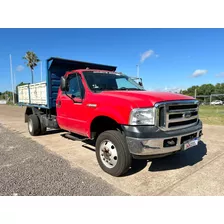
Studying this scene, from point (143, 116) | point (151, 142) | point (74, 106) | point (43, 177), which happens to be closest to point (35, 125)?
point (74, 106)

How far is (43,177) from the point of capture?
11.2 feet

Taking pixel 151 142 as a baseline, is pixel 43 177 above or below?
below

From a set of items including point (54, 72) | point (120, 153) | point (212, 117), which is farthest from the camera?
point (212, 117)

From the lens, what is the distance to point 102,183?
321 cm

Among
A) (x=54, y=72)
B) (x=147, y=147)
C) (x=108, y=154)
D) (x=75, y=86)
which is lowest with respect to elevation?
(x=108, y=154)

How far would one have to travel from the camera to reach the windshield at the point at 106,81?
435cm

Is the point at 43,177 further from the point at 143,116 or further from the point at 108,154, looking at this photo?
the point at 143,116

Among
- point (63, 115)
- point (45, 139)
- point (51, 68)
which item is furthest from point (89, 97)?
point (45, 139)

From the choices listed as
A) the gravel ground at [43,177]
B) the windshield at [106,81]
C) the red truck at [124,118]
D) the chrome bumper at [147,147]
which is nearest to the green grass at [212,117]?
the windshield at [106,81]

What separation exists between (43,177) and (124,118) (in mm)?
1887

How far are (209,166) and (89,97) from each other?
9.88 feet

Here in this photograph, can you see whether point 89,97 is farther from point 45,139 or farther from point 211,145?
point 211,145

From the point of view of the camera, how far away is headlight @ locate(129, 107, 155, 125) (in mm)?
3021
